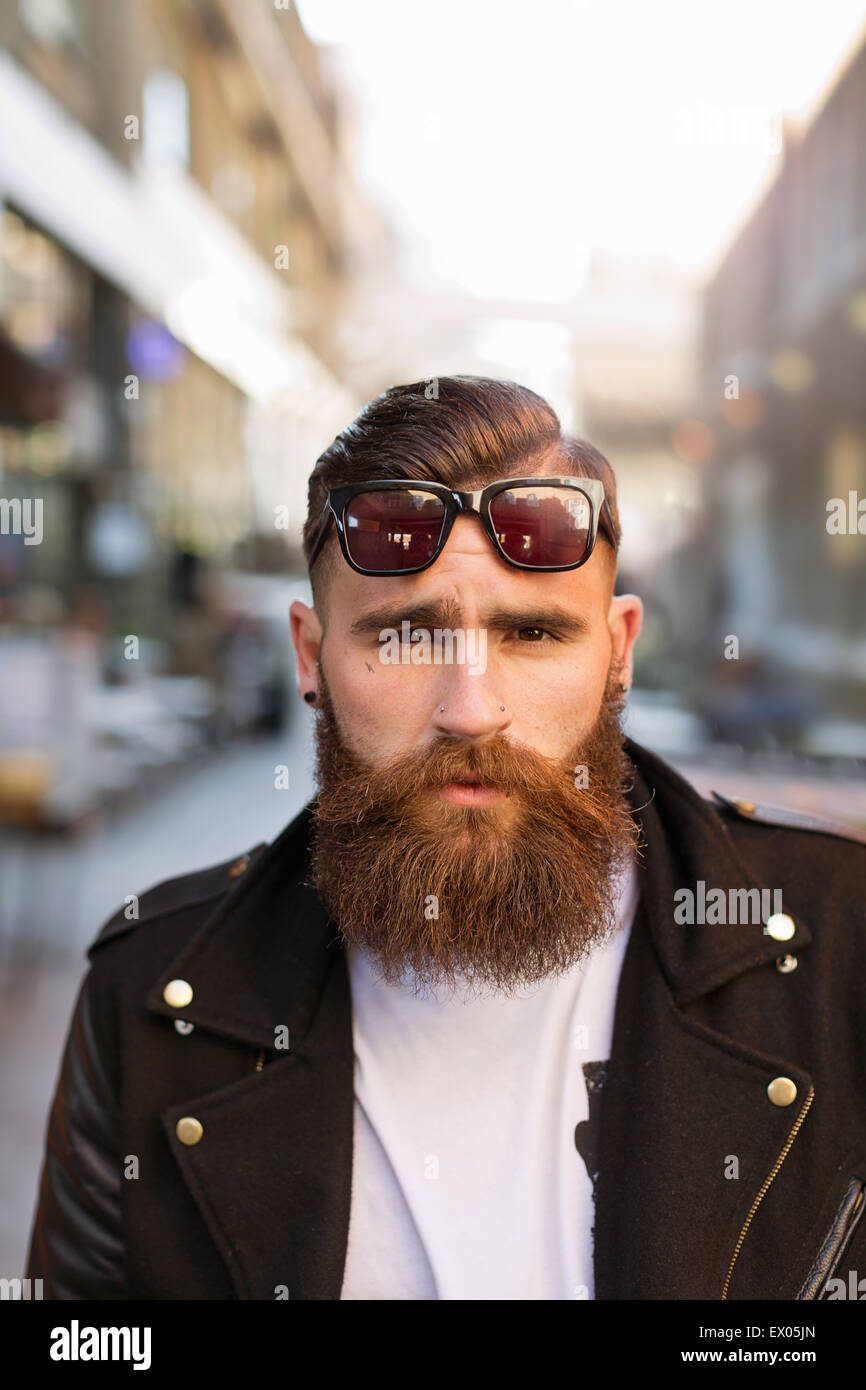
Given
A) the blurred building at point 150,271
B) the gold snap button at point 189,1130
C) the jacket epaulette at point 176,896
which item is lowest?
the gold snap button at point 189,1130

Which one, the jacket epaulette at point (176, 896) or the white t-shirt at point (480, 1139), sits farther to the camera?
the jacket epaulette at point (176, 896)

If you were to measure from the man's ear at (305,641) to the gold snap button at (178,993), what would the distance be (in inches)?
18.3

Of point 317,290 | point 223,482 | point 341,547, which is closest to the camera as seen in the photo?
point 341,547

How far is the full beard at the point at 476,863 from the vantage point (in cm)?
154

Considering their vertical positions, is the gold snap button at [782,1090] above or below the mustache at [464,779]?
below

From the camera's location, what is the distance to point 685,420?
5.98 metres

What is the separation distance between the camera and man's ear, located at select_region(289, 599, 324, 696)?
1.73m

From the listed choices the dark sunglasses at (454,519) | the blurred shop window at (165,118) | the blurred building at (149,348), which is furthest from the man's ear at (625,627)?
the blurred shop window at (165,118)

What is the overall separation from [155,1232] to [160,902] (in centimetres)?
50

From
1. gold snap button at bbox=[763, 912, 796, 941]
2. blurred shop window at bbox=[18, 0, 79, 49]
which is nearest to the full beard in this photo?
gold snap button at bbox=[763, 912, 796, 941]

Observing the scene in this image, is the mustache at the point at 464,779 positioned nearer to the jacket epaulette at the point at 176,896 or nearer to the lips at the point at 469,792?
the lips at the point at 469,792

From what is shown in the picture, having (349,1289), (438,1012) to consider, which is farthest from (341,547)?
(349,1289)

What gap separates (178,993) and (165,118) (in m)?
12.2
